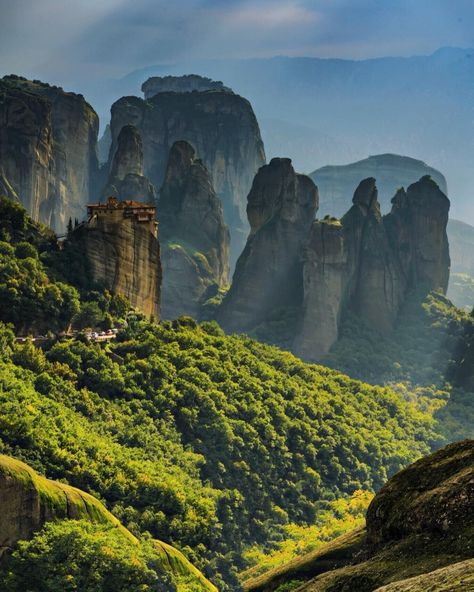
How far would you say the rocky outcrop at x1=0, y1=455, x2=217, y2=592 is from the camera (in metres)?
60.2

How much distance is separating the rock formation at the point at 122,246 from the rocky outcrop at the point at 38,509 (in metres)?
50.0

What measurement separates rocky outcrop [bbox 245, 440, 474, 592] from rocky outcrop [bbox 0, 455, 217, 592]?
27.6m

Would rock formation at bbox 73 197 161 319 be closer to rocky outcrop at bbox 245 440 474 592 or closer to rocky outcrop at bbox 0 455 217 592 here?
rocky outcrop at bbox 0 455 217 592

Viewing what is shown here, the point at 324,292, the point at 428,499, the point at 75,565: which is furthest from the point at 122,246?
the point at 428,499

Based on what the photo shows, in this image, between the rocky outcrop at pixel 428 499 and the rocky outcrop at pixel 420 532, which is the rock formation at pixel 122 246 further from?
the rocky outcrop at pixel 428 499

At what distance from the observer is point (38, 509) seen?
61.8 meters

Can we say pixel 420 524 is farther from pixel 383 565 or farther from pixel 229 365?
pixel 229 365

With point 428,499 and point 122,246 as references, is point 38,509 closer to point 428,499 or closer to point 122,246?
point 428,499

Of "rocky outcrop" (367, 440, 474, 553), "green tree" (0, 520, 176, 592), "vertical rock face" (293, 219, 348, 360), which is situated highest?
"vertical rock face" (293, 219, 348, 360)

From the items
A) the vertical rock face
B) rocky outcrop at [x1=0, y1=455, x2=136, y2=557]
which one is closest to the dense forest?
rocky outcrop at [x1=0, y1=455, x2=136, y2=557]

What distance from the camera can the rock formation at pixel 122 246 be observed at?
116 metres

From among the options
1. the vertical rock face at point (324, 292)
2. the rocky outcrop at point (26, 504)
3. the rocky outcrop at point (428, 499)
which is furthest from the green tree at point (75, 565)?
the vertical rock face at point (324, 292)

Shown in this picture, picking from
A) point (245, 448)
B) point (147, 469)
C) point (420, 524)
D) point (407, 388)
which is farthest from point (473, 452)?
point (407, 388)

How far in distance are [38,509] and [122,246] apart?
190ft
